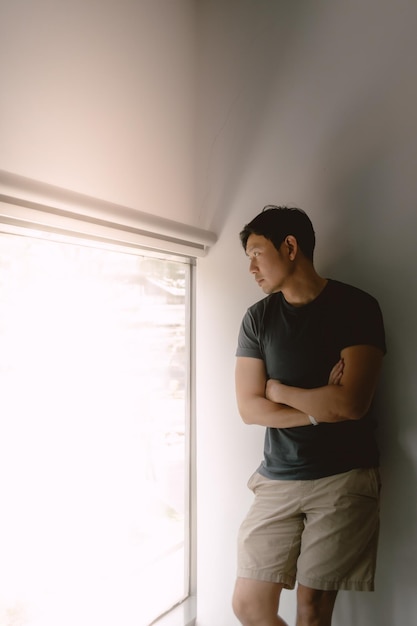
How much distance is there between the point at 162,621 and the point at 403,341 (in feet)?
4.70

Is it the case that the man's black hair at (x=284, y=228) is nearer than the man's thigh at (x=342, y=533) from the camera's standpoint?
No

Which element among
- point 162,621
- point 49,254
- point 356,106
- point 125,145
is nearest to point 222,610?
point 162,621

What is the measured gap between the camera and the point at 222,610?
1505 mm

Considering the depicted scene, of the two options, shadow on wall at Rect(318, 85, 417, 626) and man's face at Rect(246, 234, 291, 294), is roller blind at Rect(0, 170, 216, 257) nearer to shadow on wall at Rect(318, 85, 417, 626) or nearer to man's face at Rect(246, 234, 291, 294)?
man's face at Rect(246, 234, 291, 294)

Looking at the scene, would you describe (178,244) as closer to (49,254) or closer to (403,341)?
(49,254)

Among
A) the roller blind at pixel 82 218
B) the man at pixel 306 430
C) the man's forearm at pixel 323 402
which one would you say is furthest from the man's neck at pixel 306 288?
the roller blind at pixel 82 218

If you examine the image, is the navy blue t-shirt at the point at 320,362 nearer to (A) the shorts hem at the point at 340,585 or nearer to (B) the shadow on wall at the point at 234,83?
(A) the shorts hem at the point at 340,585

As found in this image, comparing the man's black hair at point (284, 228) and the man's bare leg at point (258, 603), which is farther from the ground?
the man's black hair at point (284, 228)

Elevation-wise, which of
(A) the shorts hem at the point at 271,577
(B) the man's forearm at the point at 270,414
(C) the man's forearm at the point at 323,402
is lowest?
(A) the shorts hem at the point at 271,577

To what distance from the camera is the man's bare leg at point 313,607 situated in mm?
1045

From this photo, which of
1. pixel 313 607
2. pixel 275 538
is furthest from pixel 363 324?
pixel 313 607

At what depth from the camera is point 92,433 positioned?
1347mm

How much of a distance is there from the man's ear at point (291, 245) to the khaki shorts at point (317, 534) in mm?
673

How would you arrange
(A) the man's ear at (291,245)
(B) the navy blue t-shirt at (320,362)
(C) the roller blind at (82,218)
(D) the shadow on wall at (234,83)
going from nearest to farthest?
1. (C) the roller blind at (82,218)
2. (B) the navy blue t-shirt at (320,362)
3. (A) the man's ear at (291,245)
4. (D) the shadow on wall at (234,83)
